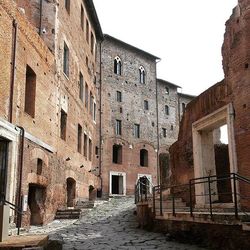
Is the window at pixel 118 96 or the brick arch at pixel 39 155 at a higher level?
the window at pixel 118 96

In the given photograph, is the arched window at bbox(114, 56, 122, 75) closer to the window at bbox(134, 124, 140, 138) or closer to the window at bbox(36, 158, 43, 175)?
the window at bbox(134, 124, 140, 138)

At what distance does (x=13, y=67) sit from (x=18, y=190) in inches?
151

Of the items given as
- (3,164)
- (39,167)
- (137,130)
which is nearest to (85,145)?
(39,167)

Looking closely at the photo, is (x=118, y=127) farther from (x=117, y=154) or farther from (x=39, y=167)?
(x=39, y=167)

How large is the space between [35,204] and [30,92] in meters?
4.14

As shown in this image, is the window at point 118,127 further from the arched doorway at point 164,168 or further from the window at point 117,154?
the arched doorway at point 164,168

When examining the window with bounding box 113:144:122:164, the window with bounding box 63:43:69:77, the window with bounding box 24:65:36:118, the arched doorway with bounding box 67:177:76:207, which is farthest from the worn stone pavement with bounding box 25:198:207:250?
the window with bounding box 113:144:122:164

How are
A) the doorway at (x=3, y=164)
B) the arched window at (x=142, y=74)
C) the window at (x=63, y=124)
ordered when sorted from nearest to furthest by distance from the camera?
1. the doorway at (x=3, y=164)
2. the window at (x=63, y=124)
3. the arched window at (x=142, y=74)

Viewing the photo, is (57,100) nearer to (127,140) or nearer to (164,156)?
(127,140)

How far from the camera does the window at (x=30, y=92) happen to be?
522 inches

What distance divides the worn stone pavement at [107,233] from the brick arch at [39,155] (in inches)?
93.4

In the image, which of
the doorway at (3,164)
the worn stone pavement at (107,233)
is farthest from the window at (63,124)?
the doorway at (3,164)

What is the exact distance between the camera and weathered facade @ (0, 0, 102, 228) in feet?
37.1

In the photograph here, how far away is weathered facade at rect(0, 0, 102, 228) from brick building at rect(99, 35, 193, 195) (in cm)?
564
